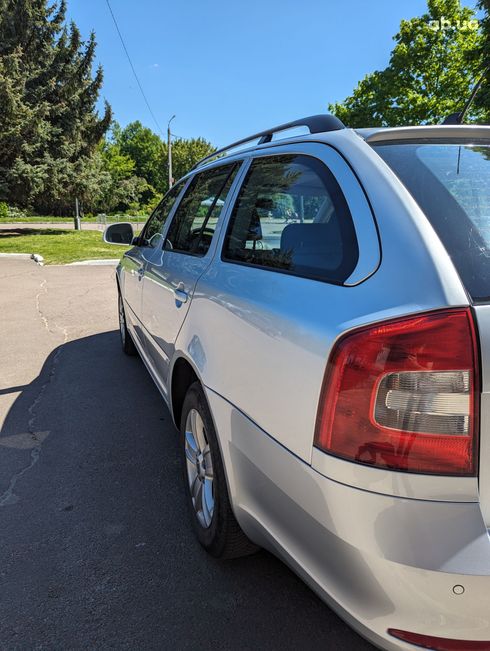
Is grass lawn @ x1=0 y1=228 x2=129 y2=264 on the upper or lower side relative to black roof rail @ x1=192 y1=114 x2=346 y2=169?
lower

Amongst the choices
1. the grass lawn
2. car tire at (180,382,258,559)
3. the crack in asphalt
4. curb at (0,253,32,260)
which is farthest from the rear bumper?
curb at (0,253,32,260)

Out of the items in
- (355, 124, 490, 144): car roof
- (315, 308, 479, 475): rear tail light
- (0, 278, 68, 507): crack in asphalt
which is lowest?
(0, 278, 68, 507): crack in asphalt

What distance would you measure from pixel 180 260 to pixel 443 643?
220cm

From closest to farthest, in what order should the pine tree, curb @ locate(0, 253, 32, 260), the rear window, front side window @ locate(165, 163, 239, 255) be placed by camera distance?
the rear window
front side window @ locate(165, 163, 239, 255)
curb @ locate(0, 253, 32, 260)
the pine tree

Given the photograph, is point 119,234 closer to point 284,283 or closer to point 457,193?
point 284,283

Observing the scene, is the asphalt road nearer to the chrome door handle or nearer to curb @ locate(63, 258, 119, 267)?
the chrome door handle

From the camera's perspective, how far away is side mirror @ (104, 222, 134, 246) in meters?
4.82

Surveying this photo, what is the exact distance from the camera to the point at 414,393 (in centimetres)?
122

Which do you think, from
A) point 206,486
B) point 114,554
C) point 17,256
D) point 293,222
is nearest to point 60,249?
point 17,256

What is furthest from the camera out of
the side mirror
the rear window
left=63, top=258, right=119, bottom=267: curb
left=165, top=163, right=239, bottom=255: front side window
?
left=63, top=258, right=119, bottom=267: curb

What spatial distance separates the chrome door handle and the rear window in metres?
1.18

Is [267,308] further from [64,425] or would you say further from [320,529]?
[64,425]

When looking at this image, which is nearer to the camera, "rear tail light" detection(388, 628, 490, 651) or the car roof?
"rear tail light" detection(388, 628, 490, 651)

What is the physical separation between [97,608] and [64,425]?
1978 millimetres
